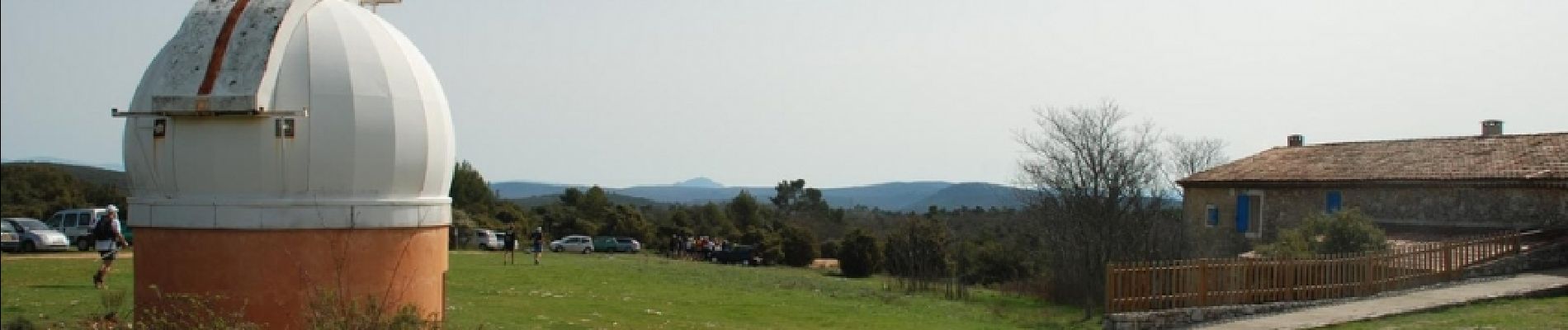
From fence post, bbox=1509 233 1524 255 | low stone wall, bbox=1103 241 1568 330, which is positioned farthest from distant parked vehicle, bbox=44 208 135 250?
fence post, bbox=1509 233 1524 255

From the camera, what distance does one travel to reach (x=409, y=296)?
11.9 m

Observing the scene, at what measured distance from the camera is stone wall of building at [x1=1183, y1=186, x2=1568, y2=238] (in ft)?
78.1

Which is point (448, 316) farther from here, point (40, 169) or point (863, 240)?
point (40, 169)

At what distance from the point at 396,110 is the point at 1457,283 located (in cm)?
1768

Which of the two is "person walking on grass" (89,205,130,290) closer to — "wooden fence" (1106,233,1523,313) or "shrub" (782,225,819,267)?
"wooden fence" (1106,233,1523,313)

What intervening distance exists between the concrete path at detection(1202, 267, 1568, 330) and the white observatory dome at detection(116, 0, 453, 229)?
469 inches

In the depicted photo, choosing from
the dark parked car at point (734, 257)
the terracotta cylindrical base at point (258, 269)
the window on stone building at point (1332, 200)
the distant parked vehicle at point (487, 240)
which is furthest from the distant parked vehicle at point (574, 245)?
the terracotta cylindrical base at point (258, 269)

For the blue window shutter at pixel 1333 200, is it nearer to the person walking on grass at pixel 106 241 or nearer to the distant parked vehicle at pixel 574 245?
the person walking on grass at pixel 106 241

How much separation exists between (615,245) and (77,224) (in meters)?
21.9

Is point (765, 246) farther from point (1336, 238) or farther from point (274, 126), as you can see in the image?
point (274, 126)

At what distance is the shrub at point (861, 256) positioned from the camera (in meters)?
46.5

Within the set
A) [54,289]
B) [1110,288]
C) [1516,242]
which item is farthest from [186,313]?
[1516,242]

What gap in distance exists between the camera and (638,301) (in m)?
Answer: 19.8

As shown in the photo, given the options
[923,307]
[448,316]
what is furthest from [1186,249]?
[448,316]
